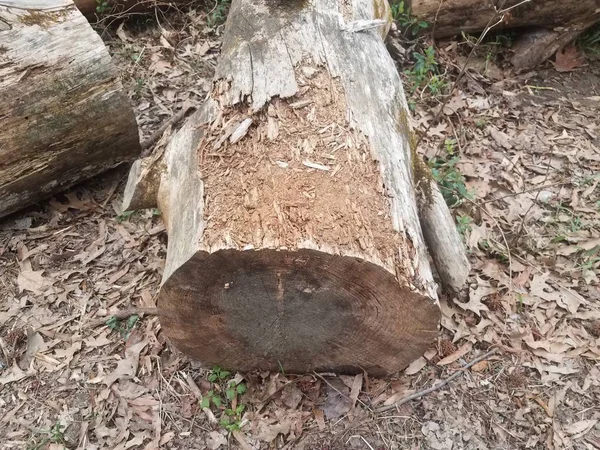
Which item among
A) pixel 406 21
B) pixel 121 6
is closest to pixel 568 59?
pixel 406 21

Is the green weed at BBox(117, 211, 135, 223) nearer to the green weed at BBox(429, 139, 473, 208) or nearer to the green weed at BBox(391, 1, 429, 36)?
the green weed at BBox(429, 139, 473, 208)

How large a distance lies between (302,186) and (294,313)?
0.55 meters

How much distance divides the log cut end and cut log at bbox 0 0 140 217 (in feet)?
5.40

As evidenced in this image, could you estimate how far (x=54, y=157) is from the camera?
11.6ft

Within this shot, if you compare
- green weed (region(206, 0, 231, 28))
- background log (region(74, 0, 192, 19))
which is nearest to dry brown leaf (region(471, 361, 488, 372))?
green weed (region(206, 0, 231, 28))

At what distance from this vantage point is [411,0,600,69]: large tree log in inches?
185

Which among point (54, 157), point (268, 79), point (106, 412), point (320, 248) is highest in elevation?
point (268, 79)

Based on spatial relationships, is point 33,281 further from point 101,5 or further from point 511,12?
point 511,12

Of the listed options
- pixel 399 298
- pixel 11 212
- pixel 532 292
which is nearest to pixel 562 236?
pixel 532 292

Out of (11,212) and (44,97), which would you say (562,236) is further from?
(11,212)

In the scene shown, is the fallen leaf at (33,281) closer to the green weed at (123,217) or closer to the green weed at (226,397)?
the green weed at (123,217)

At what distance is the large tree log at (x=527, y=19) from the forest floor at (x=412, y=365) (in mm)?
484

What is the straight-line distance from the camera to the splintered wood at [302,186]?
2.18m

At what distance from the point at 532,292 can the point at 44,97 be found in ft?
10.3
